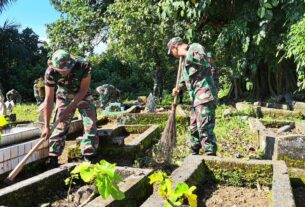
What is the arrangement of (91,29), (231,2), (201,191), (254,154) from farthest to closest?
(91,29)
(231,2)
(254,154)
(201,191)

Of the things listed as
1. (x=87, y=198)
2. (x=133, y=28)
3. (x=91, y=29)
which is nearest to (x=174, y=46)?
(x=87, y=198)

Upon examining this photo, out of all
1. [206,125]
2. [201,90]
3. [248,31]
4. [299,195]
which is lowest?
[299,195]

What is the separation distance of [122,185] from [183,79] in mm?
2278

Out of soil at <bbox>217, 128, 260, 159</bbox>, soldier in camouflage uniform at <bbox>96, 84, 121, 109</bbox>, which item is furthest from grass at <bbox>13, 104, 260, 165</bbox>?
soldier in camouflage uniform at <bbox>96, 84, 121, 109</bbox>

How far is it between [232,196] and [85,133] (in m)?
1.96

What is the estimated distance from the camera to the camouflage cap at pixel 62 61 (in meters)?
4.71

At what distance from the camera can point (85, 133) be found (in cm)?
504

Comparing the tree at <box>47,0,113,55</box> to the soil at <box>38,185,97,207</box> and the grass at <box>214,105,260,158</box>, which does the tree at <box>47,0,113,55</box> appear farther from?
the soil at <box>38,185,97,207</box>

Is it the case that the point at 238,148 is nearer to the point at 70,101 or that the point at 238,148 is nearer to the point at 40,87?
the point at 70,101

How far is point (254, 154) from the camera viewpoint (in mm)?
6191

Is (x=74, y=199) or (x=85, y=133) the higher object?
(x=85, y=133)

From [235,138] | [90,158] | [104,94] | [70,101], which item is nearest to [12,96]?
[104,94]

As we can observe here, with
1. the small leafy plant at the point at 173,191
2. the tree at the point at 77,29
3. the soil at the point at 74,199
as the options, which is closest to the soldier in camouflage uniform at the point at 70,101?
the soil at the point at 74,199

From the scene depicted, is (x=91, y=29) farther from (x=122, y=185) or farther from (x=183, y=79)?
(x=122, y=185)
